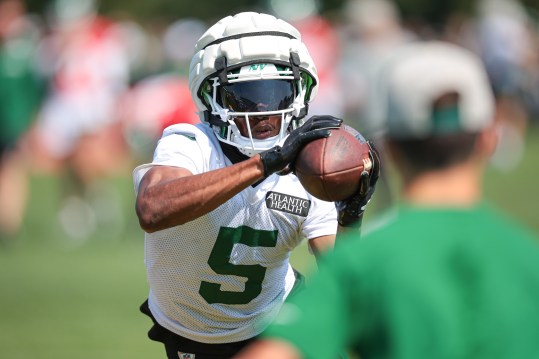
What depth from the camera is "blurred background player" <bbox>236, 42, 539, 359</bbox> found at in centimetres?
208

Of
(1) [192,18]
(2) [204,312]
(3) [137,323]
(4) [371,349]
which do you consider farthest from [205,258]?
(1) [192,18]

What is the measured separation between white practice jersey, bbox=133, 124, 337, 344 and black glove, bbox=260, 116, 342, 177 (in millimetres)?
442

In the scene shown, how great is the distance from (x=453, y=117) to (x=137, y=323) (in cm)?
575

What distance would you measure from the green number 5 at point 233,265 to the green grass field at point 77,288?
2.80 meters

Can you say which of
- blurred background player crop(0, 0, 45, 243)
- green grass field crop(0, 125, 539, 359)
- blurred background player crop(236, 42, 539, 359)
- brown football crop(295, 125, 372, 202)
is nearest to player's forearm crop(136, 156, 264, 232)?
brown football crop(295, 125, 372, 202)

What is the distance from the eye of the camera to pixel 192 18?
109 feet

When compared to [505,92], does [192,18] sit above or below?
below

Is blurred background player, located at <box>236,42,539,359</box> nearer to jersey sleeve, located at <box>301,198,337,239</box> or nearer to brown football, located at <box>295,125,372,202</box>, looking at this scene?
brown football, located at <box>295,125,372,202</box>

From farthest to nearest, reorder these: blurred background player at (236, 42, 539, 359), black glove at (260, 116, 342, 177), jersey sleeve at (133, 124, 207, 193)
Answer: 1. jersey sleeve at (133, 124, 207, 193)
2. black glove at (260, 116, 342, 177)
3. blurred background player at (236, 42, 539, 359)

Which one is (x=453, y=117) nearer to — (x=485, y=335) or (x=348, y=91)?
(x=485, y=335)

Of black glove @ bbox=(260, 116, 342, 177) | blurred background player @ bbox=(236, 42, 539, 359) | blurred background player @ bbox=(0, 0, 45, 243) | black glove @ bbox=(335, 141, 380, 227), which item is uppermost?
blurred background player @ bbox=(236, 42, 539, 359)

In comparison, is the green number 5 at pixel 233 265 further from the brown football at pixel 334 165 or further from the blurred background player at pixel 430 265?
the blurred background player at pixel 430 265

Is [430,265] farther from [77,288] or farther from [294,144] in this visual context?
[77,288]

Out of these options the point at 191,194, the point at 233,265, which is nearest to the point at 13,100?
the point at 233,265
